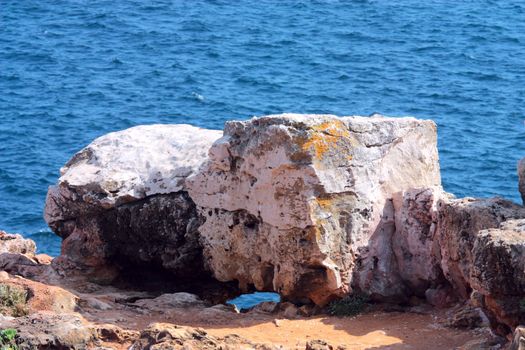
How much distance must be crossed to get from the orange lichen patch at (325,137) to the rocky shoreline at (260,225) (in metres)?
0.03

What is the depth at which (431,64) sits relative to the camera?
49562 millimetres

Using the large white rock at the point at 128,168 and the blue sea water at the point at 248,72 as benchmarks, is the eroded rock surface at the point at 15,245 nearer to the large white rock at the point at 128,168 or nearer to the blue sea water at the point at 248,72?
the large white rock at the point at 128,168

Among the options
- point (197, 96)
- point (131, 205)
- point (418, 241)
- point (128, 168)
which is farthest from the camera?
point (197, 96)

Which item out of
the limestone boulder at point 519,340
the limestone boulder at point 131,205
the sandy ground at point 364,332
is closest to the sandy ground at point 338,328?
the sandy ground at point 364,332

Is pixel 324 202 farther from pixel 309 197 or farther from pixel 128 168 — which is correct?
pixel 128 168

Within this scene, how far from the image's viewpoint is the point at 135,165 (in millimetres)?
18844

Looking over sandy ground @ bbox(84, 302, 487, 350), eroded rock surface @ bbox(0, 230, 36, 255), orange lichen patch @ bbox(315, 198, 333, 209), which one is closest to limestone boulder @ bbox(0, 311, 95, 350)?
sandy ground @ bbox(84, 302, 487, 350)

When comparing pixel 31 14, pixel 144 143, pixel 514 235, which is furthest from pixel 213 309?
pixel 31 14

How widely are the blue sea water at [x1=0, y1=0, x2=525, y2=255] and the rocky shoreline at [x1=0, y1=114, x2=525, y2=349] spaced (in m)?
14.2

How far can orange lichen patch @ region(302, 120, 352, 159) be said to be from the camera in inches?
651

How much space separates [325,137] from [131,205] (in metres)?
3.98

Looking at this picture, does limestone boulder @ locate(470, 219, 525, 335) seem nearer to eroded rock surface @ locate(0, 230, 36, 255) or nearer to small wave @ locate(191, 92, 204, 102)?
eroded rock surface @ locate(0, 230, 36, 255)

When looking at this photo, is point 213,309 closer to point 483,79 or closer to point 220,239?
point 220,239

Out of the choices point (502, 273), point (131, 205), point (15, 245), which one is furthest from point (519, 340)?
point (15, 245)
